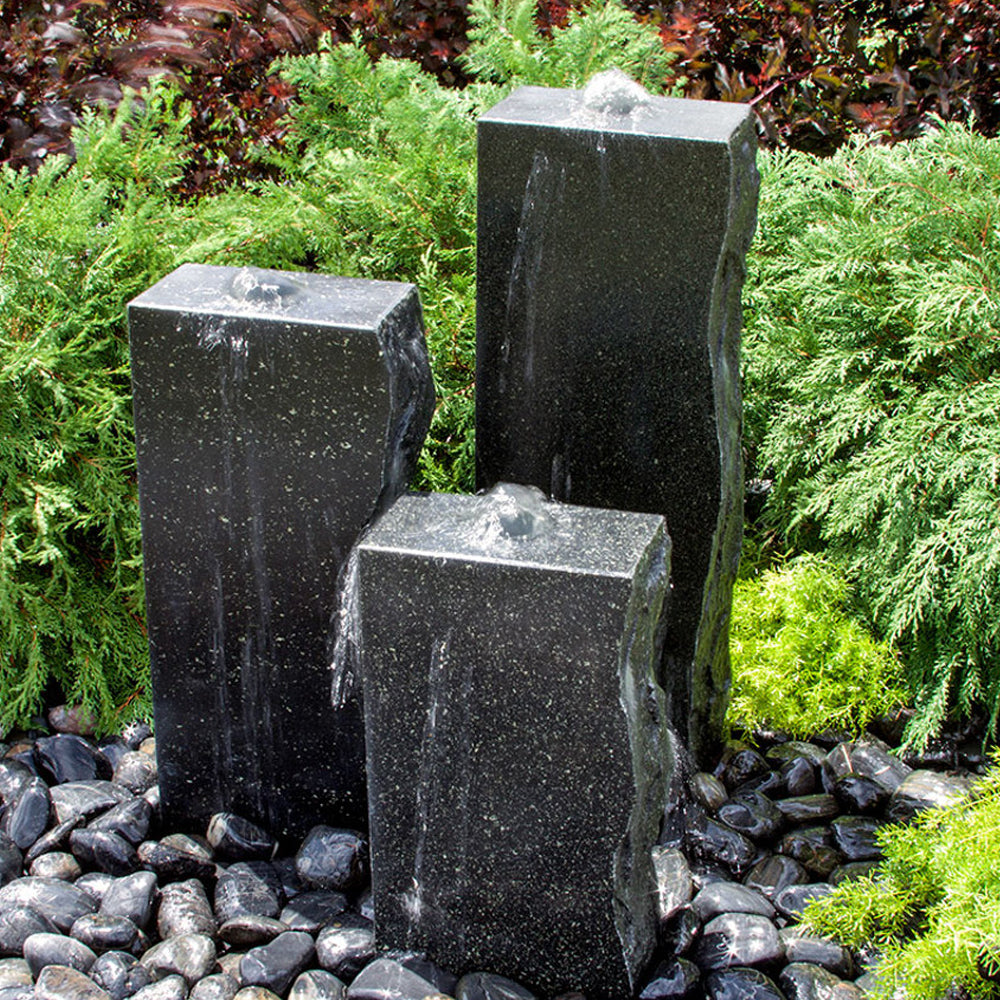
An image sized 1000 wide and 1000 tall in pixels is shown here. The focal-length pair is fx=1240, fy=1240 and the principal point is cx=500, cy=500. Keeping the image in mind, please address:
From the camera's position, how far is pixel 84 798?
338 cm

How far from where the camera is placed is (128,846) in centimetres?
318

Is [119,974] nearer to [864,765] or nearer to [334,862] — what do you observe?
[334,862]

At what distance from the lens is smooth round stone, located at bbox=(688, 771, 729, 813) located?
3.37m

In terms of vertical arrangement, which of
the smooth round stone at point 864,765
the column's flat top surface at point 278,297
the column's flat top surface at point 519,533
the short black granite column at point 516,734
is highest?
the column's flat top surface at point 278,297

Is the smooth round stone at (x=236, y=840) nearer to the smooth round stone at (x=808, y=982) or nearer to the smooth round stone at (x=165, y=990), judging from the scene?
the smooth round stone at (x=165, y=990)

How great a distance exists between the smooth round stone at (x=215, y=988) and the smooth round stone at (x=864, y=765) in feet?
5.54

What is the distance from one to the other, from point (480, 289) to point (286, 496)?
30.4 inches

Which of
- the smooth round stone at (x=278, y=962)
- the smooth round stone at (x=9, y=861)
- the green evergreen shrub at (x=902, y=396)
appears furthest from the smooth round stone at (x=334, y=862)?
the green evergreen shrub at (x=902, y=396)

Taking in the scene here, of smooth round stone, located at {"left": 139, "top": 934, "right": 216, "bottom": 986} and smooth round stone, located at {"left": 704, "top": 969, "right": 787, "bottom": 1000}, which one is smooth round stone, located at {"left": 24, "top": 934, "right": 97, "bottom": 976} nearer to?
smooth round stone, located at {"left": 139, "top": 934, "right": 216, "bottom": 986}

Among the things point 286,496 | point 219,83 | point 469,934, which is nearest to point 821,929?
point 469,934

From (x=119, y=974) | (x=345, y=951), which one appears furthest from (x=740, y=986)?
(x=119, y=974)

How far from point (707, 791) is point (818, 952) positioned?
2.01 feet

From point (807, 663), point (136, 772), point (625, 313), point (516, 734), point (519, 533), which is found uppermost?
point (625, 313)

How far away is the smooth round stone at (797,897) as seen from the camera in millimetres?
3020
